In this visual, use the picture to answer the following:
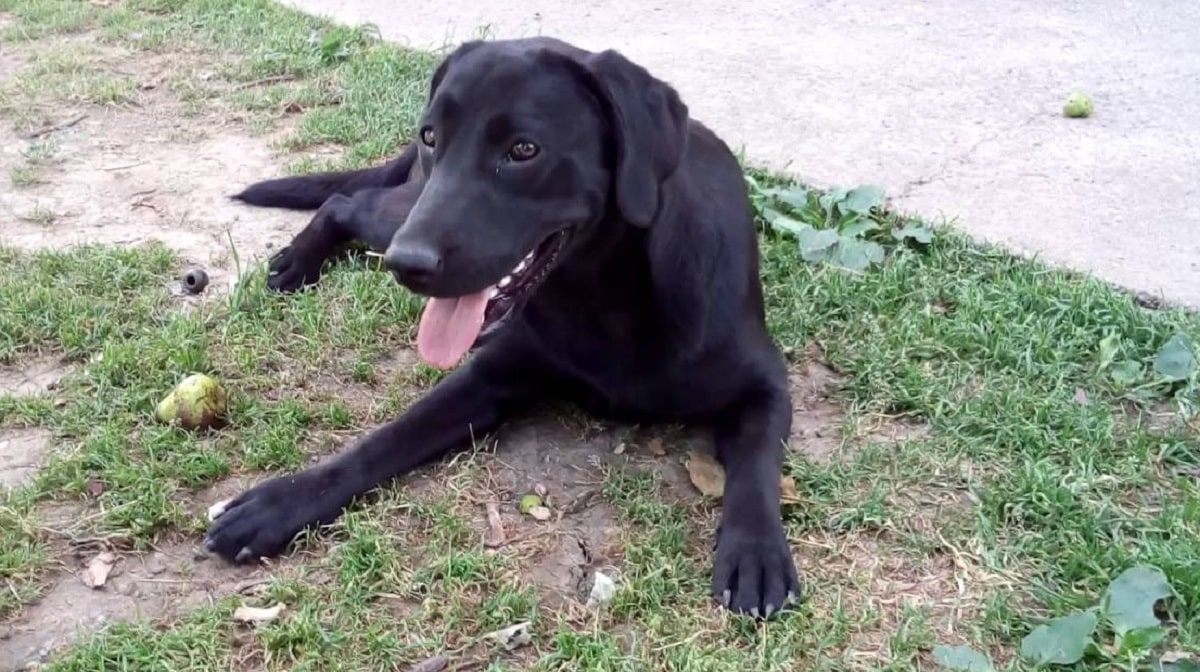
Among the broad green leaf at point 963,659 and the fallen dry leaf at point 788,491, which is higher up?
the broad green leaf at point 963,659

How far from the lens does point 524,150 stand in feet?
7.16

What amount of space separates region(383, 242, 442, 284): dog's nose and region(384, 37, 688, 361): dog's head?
0.02 m

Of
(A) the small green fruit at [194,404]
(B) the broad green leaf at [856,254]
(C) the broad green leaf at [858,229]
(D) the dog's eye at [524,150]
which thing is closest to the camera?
(D) the dog's eye at [524,150]

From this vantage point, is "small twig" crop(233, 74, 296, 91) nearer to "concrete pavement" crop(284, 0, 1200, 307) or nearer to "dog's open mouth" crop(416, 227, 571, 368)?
"concrete pavement" crop(284, 0, 1200, 307)

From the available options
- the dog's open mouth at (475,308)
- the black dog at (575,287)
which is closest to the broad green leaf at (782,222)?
the black dog at (575,287)

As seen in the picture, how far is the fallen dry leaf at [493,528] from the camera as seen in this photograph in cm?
228

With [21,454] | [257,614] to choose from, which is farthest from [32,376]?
[257,614]

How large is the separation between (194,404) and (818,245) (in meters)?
1.58

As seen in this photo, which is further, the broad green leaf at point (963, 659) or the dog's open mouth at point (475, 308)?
the dog's open mouth at point (475, 308)

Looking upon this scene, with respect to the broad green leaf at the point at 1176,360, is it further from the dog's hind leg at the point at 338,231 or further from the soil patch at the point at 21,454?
the soil patch at the point at 21,454

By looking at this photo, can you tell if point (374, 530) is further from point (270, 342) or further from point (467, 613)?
point (270, 342)

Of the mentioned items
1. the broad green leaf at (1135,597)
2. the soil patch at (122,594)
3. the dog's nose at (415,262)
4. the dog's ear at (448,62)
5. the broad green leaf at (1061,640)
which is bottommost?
the soil patch at (122,594)

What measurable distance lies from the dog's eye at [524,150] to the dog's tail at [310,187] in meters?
1.35

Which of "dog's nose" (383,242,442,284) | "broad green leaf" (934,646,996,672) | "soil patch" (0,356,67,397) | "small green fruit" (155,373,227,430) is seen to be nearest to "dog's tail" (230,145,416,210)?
"soil patch" (0,356,67,397)
